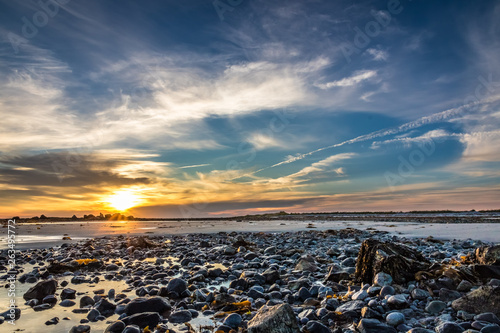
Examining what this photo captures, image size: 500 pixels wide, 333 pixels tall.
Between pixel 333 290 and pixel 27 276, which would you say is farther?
pixel 27 276

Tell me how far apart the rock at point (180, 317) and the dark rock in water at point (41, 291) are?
10.9 ft

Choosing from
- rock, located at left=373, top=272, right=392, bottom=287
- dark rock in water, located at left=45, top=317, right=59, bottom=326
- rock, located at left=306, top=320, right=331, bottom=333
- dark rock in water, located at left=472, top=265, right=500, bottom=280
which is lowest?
dark rock in water, located at left=45, top=317, right=59, bottom=326

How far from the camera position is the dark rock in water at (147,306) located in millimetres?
5277

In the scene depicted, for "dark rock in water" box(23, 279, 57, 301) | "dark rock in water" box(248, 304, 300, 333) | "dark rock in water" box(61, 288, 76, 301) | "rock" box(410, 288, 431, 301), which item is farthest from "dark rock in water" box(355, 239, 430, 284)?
"dark rock in water" box(23, 279, 57, 301)

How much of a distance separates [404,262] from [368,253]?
76cm

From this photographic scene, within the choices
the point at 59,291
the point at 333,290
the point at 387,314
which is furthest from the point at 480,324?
the point at 59,291

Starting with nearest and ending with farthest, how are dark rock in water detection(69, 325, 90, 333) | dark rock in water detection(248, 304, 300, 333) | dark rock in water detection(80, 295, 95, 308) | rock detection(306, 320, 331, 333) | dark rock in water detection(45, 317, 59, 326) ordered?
dark rock in water detection(248, 304, 300, 333) → rock detection(306, 320, 331, 333) → dark rock in water detection(69, 325, 90, 333) → dark rock in water detection(45, 317, 59, 326) → dark rock in water detection(80, 295, 95, 308)

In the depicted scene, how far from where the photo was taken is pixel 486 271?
589cm

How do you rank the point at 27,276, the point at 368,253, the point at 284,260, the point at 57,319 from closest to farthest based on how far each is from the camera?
the point at 57,319
the point at 368,253
the point at 27,276
the point at 284,260

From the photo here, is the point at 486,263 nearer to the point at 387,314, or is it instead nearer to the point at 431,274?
the point at 431,274

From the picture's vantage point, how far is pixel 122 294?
6.55 m

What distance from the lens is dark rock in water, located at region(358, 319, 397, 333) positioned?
4.20 meters

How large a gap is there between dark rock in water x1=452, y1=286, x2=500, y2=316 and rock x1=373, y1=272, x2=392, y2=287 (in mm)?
1362

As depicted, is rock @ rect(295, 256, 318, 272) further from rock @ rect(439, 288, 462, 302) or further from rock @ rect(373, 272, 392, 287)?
rock @ rect(439, 288, 462, 302)
